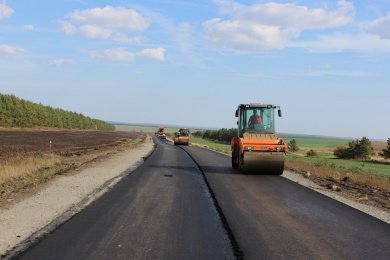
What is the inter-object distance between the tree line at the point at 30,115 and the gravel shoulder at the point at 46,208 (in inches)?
3286

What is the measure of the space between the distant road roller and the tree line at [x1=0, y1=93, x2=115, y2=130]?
8105 cm

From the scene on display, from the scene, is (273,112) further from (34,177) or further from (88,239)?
(88,239)

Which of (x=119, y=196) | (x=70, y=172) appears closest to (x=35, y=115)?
(x=70, y=172)

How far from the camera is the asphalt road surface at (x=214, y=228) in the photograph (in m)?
7.54

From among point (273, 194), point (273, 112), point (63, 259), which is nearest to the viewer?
point (63, 259)

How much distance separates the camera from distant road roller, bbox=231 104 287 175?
20.9m

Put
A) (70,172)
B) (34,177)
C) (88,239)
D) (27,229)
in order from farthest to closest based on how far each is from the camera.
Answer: (70,172), (34,177), (27,229), (88,239)

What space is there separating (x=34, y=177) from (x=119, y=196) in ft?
18.0

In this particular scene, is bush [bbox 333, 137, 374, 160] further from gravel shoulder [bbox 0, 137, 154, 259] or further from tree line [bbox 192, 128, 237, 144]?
gravel shoulder [bbox 0, 137, 154, 259]

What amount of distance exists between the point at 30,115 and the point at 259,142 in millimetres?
92391

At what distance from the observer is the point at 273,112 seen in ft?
71.9

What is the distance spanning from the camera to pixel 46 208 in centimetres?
1117

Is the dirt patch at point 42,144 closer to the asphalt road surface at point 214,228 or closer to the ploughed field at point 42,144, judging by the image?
the ploughed field at point 42,144

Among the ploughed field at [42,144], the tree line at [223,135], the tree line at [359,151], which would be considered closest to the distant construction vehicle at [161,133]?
the tree line at [223,135]
